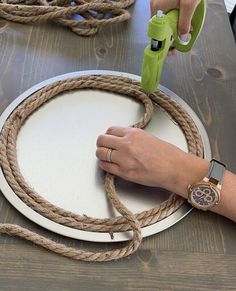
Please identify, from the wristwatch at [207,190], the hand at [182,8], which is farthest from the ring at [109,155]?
the hand at [182,8]

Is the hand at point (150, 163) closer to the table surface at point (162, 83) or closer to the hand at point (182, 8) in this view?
the table surface at point (162, 83)

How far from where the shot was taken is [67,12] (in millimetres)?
833

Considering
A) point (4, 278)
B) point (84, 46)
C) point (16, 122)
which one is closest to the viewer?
point (4, 278)

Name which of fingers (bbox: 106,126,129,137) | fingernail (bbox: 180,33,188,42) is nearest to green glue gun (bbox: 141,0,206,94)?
fingernail (bbox: 180,33,188,42)

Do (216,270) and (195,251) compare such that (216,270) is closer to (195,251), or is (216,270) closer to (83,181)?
(195,251)

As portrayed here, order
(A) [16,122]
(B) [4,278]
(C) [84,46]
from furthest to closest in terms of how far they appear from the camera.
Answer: (C) [84,46] < (A) [16,122] < (B) [4,278]

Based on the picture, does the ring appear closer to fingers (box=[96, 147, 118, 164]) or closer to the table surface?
fingers (box=[96, 147, 118, 164])

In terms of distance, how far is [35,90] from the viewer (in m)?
0.72

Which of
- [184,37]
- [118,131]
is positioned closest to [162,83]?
[184,37]

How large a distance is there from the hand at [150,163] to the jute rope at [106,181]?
0.03m

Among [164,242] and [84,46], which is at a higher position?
[84,46]

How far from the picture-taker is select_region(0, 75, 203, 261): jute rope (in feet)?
1.75

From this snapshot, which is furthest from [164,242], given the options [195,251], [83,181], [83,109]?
[83,109]

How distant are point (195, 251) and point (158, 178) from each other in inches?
4.2
